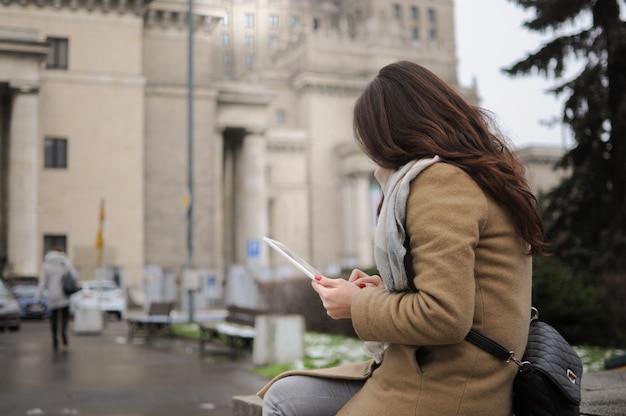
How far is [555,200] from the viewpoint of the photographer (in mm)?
19219

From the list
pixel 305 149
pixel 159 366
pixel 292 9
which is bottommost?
pixel 159 366

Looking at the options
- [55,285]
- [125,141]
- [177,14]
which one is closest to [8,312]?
[55,285]

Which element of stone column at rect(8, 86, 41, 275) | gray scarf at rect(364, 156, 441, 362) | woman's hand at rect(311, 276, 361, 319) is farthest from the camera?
stone column at rect(8, 86, 41, 275)

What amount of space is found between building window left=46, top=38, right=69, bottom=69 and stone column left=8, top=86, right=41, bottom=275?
14.9 feet

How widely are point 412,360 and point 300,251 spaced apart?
7125 centimetres

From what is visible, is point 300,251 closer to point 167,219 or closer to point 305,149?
point 305,149

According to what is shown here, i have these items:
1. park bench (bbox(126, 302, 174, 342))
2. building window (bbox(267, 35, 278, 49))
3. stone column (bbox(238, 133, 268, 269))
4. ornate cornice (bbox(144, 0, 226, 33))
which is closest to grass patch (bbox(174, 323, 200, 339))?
park bench (bbox(126, 302, 174, 342))

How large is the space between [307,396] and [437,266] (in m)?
0.75

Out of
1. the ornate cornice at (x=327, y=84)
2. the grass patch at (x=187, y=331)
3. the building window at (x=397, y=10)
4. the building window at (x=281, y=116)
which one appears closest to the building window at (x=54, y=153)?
the grass patch at (x=187, y=331)

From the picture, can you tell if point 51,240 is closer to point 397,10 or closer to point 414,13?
point 397,10

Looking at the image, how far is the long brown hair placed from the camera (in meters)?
2.66

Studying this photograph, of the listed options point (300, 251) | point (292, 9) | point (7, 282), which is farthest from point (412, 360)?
point (292, 9)

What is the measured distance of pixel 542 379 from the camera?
258cm

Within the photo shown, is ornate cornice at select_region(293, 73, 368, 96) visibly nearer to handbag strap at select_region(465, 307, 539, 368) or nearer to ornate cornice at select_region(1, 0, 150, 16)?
ornate cornice at select_region(1, 0, 150, 16)
